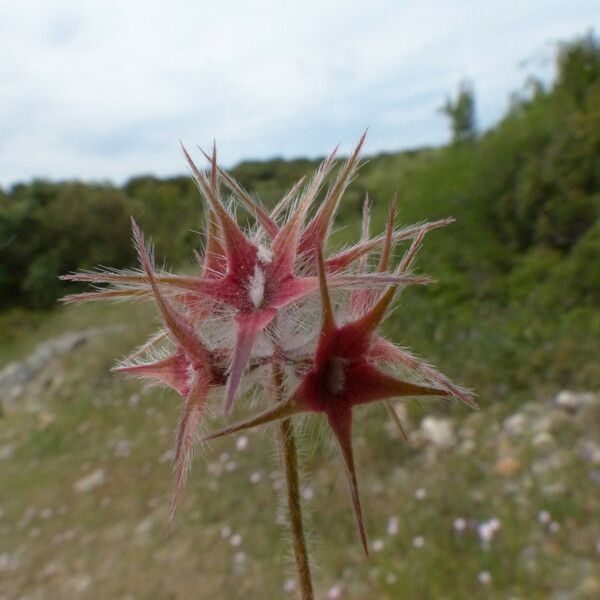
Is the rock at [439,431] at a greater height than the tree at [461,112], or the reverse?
the tree at [461,112]

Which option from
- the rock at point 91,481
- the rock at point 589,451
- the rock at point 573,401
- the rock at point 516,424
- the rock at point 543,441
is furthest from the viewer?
Result: the rock at point 91,481

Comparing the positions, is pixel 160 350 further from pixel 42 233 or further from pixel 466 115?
pixel 42 233

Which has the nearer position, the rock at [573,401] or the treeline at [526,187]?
the rock at [573,401]

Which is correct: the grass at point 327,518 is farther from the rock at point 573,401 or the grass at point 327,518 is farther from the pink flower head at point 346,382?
the pink flower head at point 346,382

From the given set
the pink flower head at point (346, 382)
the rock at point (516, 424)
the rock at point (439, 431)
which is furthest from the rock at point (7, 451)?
the pink flower head at point (346, 382)

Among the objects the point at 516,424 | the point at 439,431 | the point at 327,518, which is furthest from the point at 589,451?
the point at 327,518

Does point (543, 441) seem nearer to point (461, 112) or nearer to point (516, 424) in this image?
point (516, 424)
